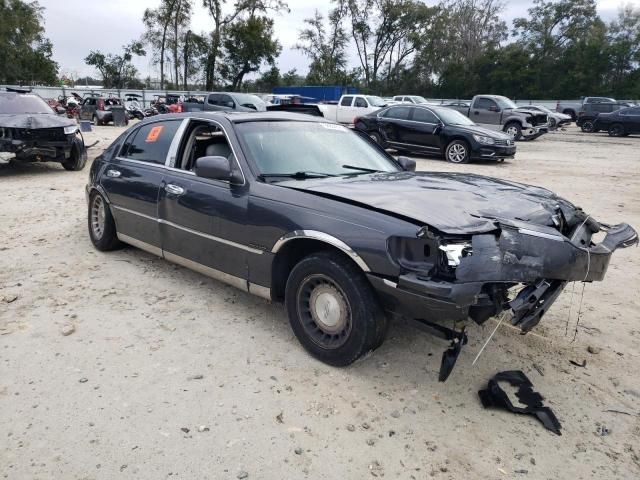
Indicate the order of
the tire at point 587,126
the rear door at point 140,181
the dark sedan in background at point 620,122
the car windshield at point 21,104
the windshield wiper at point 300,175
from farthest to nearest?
the tire at point 587,126 < the dark sedan in background at point 620,122 < the car windshield at point 21,104 < the rear door at point 140,181 < the windshield wiper at point 300,175

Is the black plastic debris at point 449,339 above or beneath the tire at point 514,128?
beneath

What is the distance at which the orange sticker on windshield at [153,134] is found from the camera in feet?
15.4

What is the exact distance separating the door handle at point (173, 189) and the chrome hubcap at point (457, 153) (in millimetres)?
10586

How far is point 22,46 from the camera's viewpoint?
157 ft

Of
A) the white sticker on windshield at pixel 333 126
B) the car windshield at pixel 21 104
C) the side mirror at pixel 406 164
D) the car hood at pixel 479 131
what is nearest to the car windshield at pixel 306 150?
the white sticker on windshield at pixel 333 126

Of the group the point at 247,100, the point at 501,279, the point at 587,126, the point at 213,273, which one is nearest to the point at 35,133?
the point at 213,273

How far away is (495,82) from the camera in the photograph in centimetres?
4862

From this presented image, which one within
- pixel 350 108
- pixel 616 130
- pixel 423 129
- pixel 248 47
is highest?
pixel 248 47

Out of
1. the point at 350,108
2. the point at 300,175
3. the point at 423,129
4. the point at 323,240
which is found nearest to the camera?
the point at 323,240

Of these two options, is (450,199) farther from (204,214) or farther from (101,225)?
(101,225)

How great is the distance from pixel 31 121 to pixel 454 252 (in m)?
9.67

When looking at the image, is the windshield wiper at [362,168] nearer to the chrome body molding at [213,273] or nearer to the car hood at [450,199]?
the car hood at [450,199]

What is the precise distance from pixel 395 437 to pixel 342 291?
2.87ft

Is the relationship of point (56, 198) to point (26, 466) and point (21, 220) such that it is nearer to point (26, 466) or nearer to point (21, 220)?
point (21, 220)
